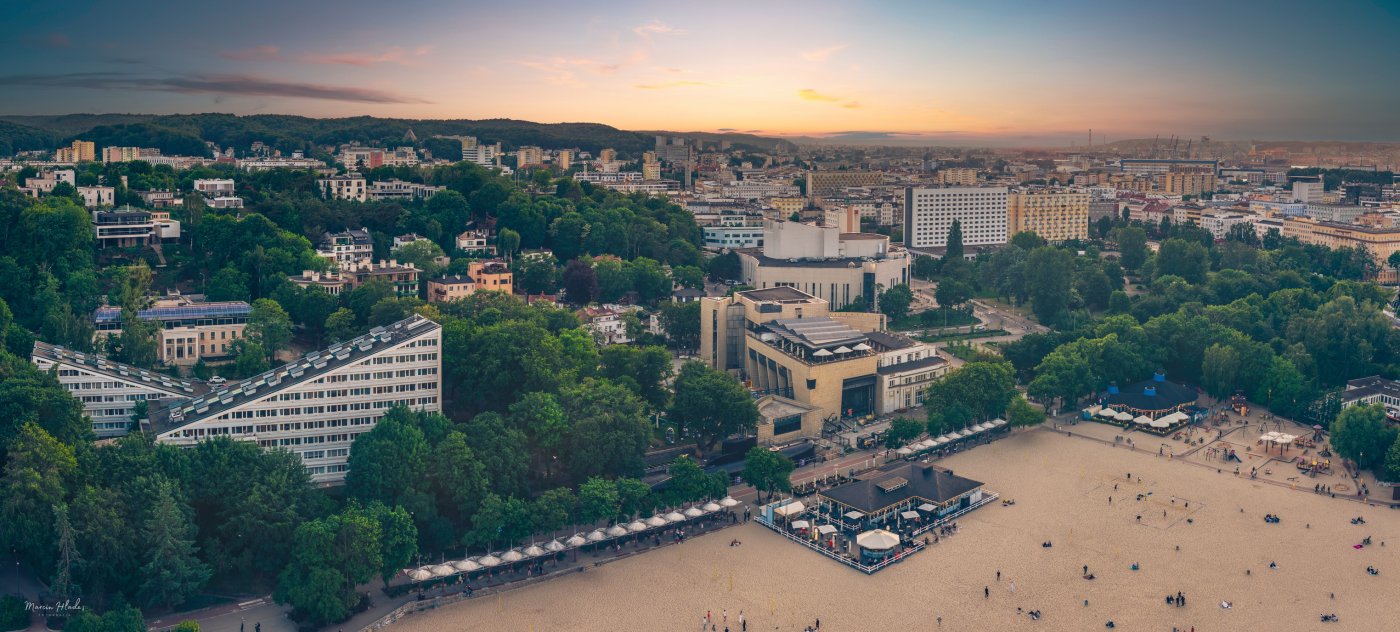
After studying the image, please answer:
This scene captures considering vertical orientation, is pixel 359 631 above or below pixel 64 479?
below

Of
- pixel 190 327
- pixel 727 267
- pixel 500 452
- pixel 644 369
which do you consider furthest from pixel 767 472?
pixel 727 267

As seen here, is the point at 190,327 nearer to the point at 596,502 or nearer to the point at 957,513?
the point at 596,502


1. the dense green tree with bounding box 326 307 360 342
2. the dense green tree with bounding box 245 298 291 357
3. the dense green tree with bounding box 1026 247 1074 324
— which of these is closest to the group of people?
the dense green tree with bounding box 326 307 360 342

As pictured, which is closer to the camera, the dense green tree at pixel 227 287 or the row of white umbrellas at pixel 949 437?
the row of white umbrellas at pixel 949 437

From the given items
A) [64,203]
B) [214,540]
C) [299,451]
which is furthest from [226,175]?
[214,540]

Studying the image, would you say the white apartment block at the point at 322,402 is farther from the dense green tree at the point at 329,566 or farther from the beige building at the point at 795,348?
the beige building at the point at 795,348

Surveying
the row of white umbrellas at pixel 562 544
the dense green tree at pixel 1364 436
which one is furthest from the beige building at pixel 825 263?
the row of white umbrellas at pixel 562 544

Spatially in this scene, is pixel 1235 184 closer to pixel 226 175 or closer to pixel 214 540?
pixel 226 175
